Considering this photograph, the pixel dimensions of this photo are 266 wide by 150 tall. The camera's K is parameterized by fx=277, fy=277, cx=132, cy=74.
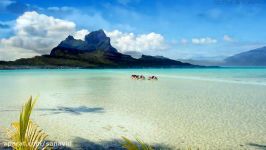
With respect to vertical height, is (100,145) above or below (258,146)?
below

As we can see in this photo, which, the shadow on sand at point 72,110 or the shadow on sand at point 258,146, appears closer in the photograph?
the shadow on sand at point 258,146

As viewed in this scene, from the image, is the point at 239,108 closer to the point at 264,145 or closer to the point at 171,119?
the point at 171,119

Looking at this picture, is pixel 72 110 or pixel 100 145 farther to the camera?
pixel 72 110

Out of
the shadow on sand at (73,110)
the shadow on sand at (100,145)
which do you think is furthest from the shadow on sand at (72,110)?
the shadow on sand at (100,145)

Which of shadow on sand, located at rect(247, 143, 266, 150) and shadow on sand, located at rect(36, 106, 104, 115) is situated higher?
shadow on sand, located at rect(247, 143, 266, 150)

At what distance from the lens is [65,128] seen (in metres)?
12.5

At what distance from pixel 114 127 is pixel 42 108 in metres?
7.70

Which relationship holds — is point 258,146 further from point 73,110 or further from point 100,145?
point 73,110

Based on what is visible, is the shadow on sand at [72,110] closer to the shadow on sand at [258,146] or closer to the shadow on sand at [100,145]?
the shadow on sand at [100,145]

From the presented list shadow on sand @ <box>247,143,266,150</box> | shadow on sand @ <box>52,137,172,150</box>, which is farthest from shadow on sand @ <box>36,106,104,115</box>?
shadow on sand @ <box>247,143,266,150</box>

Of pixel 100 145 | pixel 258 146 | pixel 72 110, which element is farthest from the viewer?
pixel 72 110

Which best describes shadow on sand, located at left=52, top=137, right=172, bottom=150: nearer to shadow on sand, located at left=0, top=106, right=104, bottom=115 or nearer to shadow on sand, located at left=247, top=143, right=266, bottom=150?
shadow on sand, located at left=247, top=143, right=266, bottom=150

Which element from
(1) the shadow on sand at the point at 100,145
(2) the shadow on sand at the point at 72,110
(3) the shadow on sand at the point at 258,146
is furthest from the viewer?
(2) the shadow on sand at the point at 72,110

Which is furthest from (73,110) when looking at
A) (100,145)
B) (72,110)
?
(100,145)
